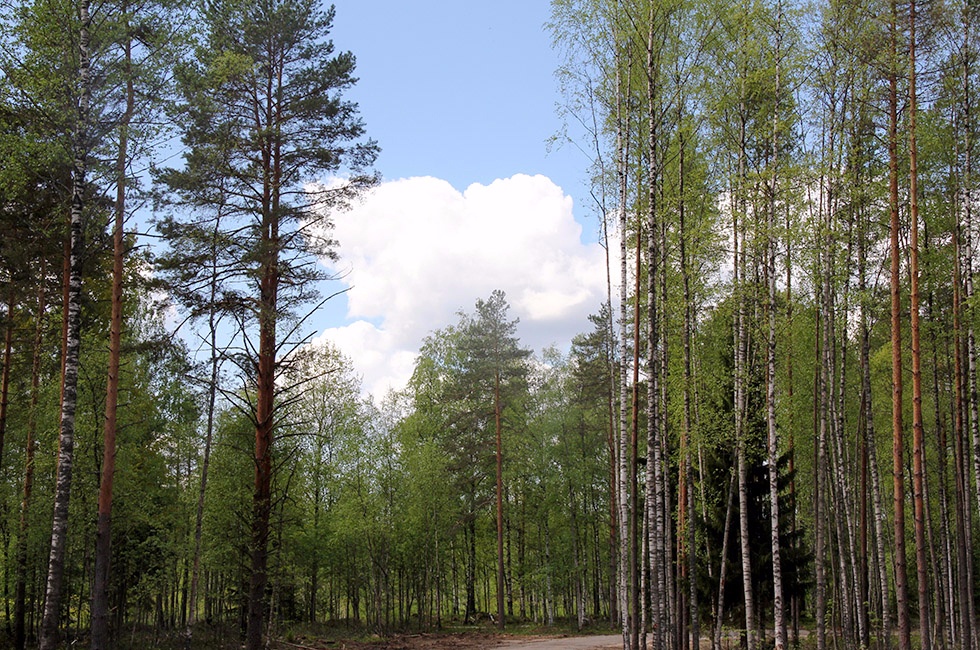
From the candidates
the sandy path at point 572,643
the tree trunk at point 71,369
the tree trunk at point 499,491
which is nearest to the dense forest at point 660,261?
the tree trunk at point 71,369

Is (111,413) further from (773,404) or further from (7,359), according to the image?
(773,404)

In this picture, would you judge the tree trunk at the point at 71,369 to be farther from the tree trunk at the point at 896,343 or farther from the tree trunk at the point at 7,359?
the tree trunk at the point at 896,343

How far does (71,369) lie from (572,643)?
59.4 feet

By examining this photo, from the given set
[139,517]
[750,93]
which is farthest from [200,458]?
[750,93]

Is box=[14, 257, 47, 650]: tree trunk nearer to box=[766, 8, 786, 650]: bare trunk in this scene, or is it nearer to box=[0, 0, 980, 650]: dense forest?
box=[0, 0, 980, 650]: dense forest

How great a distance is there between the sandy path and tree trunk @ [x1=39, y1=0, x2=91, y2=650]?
563 inches

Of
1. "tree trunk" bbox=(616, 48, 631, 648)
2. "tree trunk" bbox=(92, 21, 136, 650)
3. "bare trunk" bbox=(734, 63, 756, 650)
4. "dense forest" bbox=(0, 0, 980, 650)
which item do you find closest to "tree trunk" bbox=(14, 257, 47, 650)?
"dense forest" bbox=(0, 0, 980, 650)

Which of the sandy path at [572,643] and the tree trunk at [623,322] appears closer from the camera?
the tree trunk at [623,322]

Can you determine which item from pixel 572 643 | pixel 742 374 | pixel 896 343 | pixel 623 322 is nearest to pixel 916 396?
pixel 896 343

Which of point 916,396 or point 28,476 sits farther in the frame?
point 28,476

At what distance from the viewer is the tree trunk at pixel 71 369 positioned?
9484mm

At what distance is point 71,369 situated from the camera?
995 cm

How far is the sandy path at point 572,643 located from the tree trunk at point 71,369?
563 inches

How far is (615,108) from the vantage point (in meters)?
12.8
